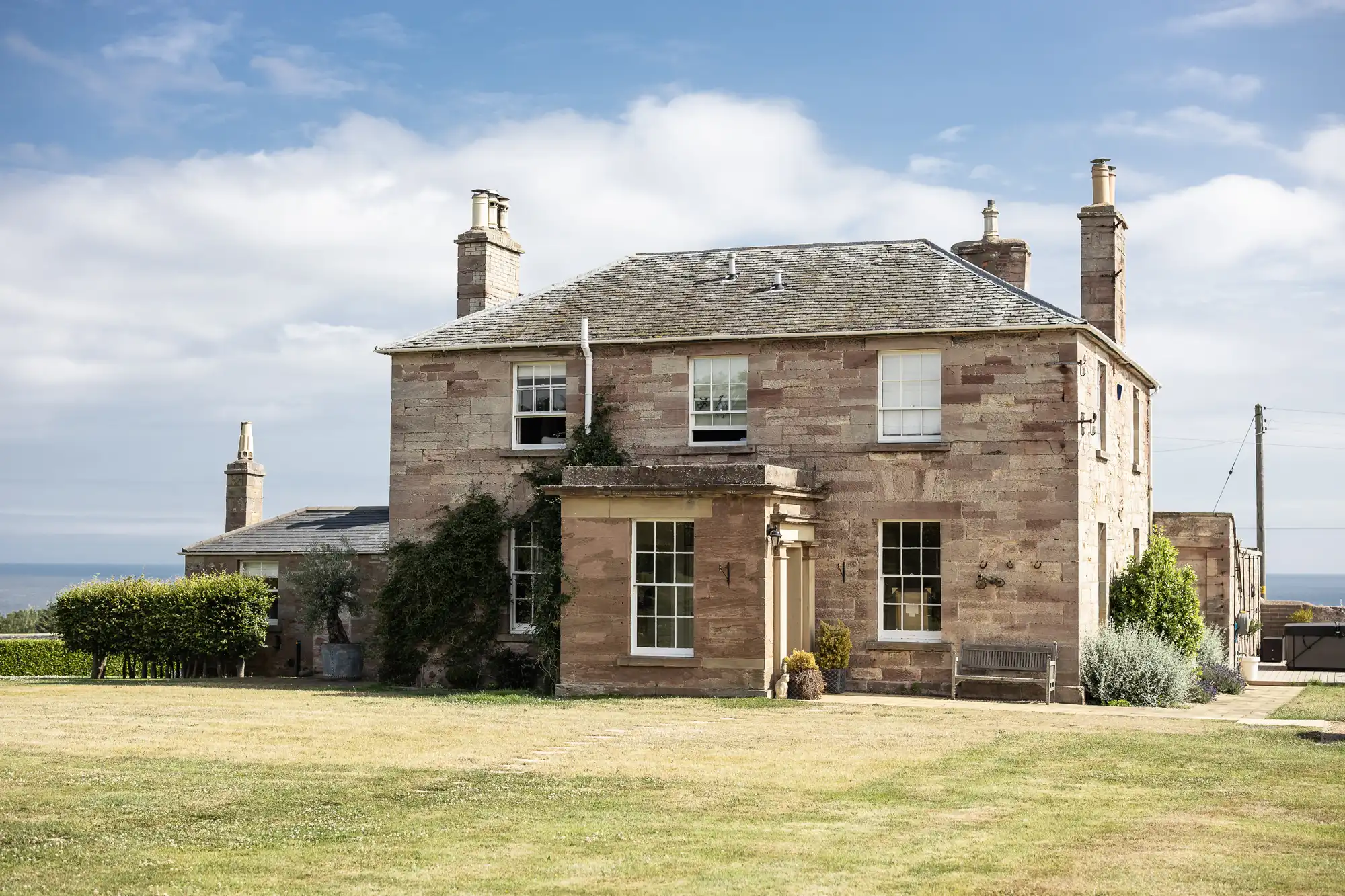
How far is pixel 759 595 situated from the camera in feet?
71.3

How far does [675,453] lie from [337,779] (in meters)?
12.5

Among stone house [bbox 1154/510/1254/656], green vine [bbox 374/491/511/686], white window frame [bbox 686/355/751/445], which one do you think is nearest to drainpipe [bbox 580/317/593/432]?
white window frame [bbox 686/355/751/445]

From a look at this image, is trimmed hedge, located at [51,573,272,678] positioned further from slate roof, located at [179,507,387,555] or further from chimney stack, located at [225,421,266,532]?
chimney stack, located at [225,421,266,532]

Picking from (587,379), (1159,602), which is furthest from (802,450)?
(1159,602)

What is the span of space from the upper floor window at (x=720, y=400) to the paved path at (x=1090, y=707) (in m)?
4.78

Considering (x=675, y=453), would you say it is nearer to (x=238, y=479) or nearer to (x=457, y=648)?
(x=457, y=648)

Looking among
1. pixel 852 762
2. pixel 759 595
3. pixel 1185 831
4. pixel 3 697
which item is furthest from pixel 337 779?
pixel 3 697

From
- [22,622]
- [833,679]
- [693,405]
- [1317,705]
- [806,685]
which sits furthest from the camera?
[22,622]

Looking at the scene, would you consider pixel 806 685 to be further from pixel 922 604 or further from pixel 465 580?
pixel 465 580

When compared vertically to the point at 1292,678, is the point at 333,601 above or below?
above

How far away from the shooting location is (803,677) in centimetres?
2209

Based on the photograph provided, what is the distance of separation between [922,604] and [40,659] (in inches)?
834

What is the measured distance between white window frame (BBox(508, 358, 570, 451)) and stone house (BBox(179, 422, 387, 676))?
12.7 ft

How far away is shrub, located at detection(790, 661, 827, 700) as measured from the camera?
22047mm
